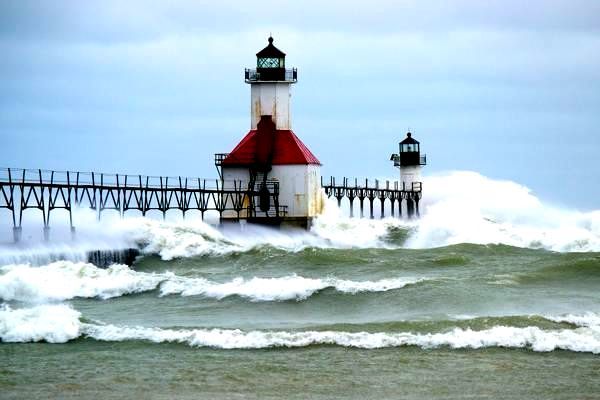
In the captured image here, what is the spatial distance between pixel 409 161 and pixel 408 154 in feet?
1.37

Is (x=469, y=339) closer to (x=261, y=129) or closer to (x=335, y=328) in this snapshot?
(x=335, y=328)

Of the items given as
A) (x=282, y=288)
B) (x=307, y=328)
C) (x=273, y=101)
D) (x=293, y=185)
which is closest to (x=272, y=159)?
(x=293, y=185)

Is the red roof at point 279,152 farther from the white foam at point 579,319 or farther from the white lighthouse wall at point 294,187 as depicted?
the white foam at point 579,319

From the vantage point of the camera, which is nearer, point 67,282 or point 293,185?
point 67,282

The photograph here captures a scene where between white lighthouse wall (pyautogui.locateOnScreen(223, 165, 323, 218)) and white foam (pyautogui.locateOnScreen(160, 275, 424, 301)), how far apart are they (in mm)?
21672

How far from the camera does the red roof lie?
51188 millimetres

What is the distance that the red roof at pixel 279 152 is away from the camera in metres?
51.2

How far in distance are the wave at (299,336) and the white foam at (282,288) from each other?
5.58 m

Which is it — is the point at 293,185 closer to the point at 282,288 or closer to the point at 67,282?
the point at 67,282

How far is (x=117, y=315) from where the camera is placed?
2570cm

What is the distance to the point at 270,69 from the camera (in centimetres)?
5228

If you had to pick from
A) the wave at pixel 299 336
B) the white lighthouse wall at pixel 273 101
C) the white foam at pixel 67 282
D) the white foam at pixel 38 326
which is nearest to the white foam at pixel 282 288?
the white foam at pixel 67 282

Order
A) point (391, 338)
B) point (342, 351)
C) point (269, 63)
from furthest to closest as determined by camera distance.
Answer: point (269, 63)
point (391, 338)
point (342, 351)

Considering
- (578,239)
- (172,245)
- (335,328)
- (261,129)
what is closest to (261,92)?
(261,129)
